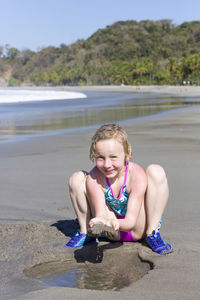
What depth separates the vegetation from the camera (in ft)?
317

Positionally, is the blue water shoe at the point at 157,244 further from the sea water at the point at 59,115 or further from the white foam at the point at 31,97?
the white foam at the point at 31,97

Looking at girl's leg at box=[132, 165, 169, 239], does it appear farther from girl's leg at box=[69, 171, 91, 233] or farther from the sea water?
the sea water

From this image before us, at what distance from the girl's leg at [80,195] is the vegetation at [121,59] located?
250ft

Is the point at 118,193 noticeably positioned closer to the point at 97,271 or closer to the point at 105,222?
the point at 105,222

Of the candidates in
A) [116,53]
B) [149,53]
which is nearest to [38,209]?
[149,53]

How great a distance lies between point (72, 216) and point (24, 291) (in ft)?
5.26

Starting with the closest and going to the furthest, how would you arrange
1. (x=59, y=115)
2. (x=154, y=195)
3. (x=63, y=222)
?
1. (x=154, y=195)
2. (x=63, y=222)
3. (x=59, y=115)

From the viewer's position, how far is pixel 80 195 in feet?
10.3

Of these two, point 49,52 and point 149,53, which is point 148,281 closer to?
point 149,53

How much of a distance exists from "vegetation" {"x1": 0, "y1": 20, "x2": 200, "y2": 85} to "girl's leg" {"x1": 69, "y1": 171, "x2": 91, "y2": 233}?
7617 centimetres

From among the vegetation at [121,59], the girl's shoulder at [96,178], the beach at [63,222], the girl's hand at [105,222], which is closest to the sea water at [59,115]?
the beach at [63,222]

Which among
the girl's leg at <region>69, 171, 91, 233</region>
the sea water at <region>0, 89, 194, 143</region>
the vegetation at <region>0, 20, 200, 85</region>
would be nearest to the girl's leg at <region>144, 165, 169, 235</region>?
Result: the girl's leg at <region>69, 171, 91, 233</region>

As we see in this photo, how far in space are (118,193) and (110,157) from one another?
1.02 ft

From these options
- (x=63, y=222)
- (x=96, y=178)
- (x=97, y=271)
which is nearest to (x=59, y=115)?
(x=63, y=222)
